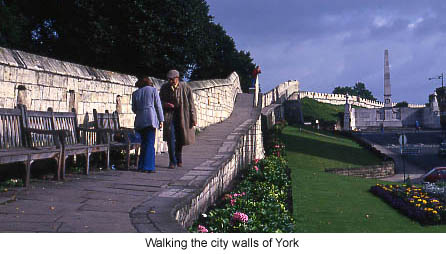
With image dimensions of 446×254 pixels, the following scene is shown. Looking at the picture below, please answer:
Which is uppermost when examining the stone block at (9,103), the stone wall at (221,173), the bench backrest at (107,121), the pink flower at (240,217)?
the stone block at (9,103)

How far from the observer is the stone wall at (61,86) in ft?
21.2

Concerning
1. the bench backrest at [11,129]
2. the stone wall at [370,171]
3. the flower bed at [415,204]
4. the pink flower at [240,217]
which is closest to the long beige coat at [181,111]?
the bench backrest at [11,129]

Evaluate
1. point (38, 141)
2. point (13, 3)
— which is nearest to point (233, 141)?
point (38, 141)

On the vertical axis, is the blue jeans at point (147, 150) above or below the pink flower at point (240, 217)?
above

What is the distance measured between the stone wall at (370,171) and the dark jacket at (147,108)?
16.7 meters

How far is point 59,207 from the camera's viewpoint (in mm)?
4590

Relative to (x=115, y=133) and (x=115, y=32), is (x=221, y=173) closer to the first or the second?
(x=115, y=133)

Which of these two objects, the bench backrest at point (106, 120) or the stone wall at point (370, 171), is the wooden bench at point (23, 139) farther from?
the stone wall at point (370, 171)

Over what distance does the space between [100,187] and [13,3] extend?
66.1ft

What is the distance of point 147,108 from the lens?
300 inches

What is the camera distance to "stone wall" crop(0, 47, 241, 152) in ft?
21.2

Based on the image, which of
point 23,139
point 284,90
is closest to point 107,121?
point 23,139
